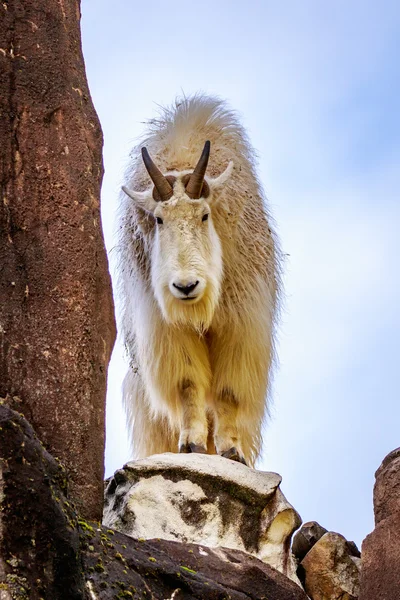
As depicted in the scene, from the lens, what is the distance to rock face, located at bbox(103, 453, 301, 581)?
5.21 m

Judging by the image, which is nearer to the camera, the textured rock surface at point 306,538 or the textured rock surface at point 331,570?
the textured rock surface at point 331,570

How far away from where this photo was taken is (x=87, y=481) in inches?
161

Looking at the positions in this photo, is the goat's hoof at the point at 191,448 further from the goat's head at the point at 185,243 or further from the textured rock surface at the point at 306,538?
the textured rock surface at the point at 306,538

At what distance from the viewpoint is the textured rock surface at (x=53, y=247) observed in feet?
13.3

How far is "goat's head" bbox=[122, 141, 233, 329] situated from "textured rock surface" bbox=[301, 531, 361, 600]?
171 centimetres

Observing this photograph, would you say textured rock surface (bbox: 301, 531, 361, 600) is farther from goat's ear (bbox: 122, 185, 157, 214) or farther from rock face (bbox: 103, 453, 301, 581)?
goat's ear (bbox: 122, 185, 157, 214)

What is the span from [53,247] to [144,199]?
9.56ft

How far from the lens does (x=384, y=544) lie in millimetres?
4547

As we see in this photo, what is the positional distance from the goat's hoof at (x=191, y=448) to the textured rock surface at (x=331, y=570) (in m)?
1.18

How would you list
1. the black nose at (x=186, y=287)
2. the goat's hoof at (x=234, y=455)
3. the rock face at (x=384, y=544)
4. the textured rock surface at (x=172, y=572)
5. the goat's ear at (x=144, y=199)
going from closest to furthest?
the textured rock surface at (x=172, y=572)
the rock face at (x=384, y=544)
the black nose at (x=186, y=287)
the goat's hoof at (x=234, y=455)
the goat's ear at (x=144, y=199)

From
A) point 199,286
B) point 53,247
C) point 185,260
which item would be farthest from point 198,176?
point 53,247

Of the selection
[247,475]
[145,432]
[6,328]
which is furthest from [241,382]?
[6,328]

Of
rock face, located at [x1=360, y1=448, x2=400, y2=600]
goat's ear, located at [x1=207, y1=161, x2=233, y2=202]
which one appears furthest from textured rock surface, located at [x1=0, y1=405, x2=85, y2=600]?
goat's ear, located at [x1=207, y1=161, x2=233, y2=202]

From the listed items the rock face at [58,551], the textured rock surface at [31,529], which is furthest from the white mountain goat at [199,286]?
the textured rock surface at [31,529]
